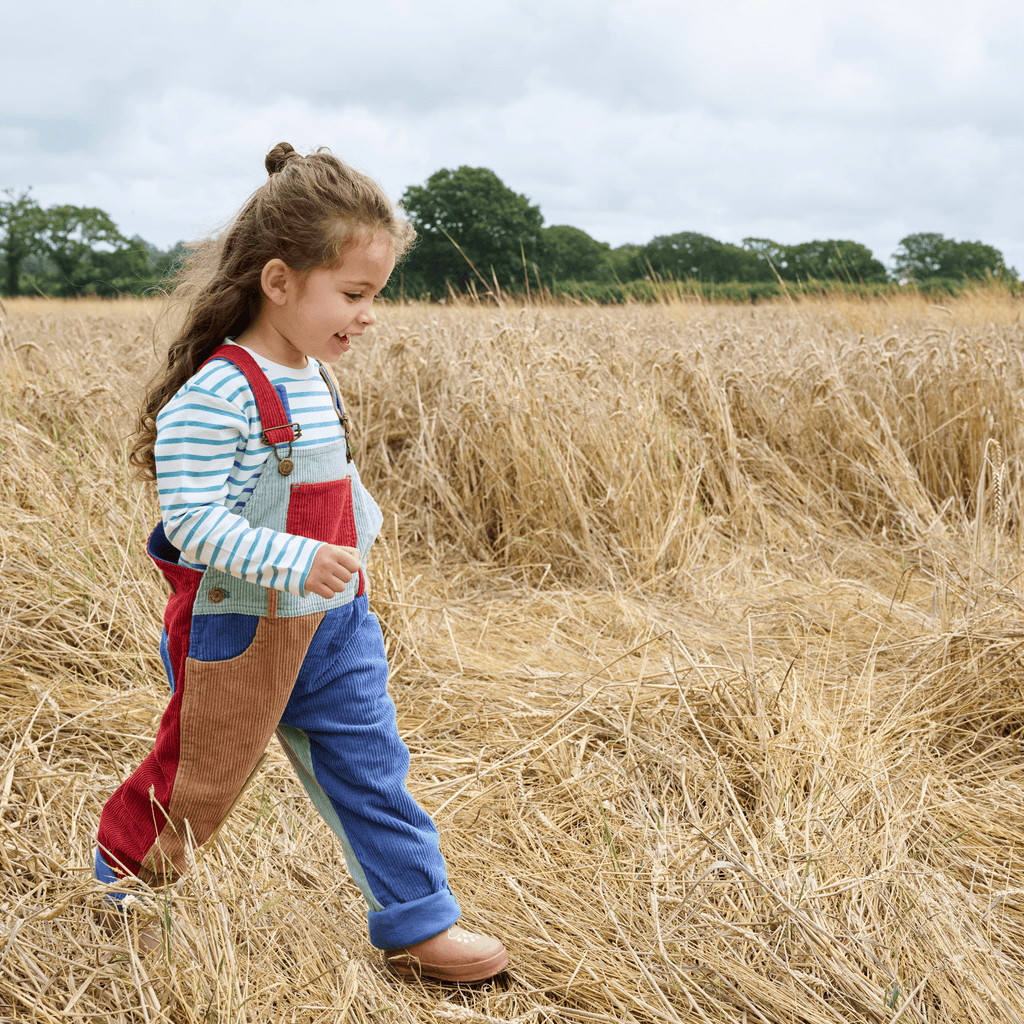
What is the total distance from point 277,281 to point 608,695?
1361 mm

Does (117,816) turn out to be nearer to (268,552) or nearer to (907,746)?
(268,552)

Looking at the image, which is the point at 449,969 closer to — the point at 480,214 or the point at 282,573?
the point at 282,573

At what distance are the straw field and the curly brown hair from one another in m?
0.13

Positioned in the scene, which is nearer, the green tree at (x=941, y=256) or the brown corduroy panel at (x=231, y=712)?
the brown corduroy panel at (x=231, y=712)

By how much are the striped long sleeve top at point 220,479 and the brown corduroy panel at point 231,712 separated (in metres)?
0.12

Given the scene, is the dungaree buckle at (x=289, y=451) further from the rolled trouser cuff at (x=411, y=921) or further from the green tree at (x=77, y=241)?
the green tree at (x=77, y=241)

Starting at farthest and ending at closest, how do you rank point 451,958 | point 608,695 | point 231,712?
point 608,695 < point 451,958 < point 231,712

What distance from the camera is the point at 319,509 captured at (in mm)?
1197

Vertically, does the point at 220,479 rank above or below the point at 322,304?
below

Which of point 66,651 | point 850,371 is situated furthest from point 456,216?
point 66,651

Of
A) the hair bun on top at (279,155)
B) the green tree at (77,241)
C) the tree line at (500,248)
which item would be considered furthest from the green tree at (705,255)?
the hair bun on top at (279,155)

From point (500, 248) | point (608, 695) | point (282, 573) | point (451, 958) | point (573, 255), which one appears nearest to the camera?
point (282, 573)

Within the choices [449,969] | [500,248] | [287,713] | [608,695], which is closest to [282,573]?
[287,713]

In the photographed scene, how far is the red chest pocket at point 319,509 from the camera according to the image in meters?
1.18
